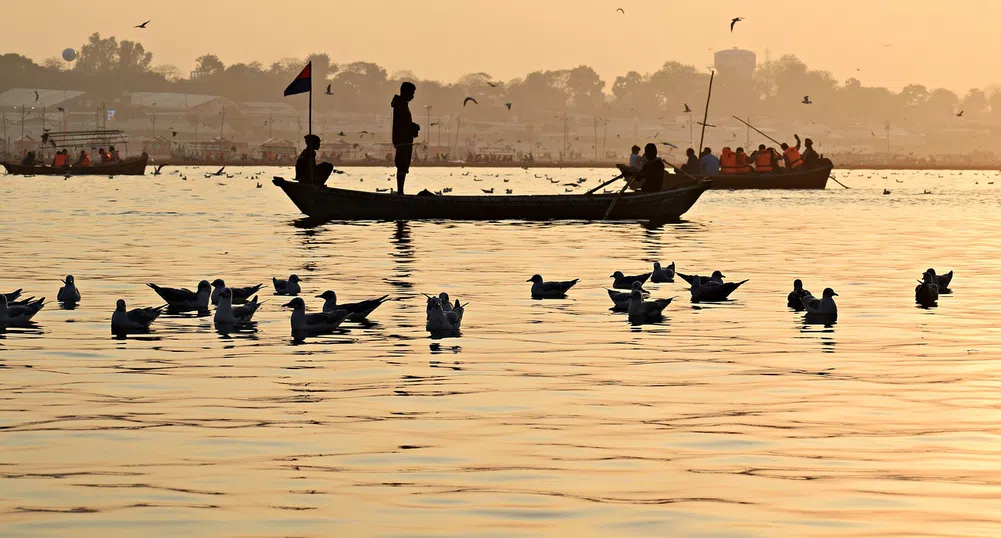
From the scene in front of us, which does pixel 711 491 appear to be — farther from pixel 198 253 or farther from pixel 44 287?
pixel 198 253

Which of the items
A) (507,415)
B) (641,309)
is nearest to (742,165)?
(641,309)

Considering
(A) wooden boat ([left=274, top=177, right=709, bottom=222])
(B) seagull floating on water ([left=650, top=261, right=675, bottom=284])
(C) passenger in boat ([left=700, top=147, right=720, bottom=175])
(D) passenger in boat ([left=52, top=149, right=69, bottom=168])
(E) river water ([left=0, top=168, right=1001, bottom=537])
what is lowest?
(E) river water ([left=0, top=168, right=1001, bottom=537])

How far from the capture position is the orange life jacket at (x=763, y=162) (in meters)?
67.0

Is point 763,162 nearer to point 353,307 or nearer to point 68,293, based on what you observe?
point 68,293

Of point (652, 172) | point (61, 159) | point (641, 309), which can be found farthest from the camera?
point (61, 159)

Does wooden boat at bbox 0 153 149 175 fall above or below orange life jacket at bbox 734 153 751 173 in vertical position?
below

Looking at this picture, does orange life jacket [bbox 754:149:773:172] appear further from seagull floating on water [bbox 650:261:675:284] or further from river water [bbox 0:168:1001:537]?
seagull floating on water [bbox 650:261:675:284]

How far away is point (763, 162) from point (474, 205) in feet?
99.2

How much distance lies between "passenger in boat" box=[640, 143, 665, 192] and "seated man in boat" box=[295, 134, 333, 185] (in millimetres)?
7777

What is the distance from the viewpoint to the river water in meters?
8.63

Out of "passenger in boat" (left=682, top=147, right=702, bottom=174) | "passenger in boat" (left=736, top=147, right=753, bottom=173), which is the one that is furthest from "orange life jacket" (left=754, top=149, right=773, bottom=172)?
"passenger in boat" (left=682, top=147, right=702, bottom=174)

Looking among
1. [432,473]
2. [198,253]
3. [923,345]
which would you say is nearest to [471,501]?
[432,473]

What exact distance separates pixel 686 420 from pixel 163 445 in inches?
144

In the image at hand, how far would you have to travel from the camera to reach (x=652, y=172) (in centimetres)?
4025
